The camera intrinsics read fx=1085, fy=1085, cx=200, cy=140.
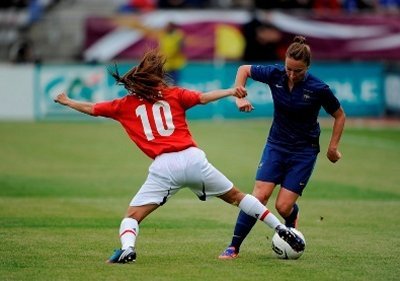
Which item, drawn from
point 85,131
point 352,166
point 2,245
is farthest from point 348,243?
point 85,131

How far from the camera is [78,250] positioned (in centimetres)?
1096

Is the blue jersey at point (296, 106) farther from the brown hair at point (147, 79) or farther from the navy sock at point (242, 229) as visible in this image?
the brown hair at point (147, 79)

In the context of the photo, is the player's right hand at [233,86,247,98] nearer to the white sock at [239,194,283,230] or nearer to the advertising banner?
the white sock at [239,194,283,230]

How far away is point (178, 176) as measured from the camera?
32.8 feet

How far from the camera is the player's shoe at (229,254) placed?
1055 centimetres

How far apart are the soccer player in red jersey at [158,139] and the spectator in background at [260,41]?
2012 cm

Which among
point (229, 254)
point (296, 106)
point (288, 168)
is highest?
point (296, 106)

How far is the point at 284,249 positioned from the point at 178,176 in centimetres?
134

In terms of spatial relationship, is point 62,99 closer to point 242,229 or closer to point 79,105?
point 79,105

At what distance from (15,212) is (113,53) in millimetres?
16450

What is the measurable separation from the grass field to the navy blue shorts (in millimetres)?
736

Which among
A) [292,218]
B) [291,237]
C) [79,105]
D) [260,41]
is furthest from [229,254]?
[260,41]

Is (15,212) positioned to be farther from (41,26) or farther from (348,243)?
(41,26)

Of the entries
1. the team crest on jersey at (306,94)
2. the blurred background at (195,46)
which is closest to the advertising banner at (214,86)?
the blurred background at (195,46)
